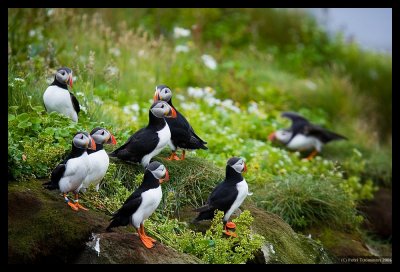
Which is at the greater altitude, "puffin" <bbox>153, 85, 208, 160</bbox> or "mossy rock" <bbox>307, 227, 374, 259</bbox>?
"puffin" <bbox>153, 85, 208, 160</bbox>

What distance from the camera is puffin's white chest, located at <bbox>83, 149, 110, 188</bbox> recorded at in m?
5.38

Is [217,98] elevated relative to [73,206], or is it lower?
lower

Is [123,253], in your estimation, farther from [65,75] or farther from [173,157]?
[65,75]

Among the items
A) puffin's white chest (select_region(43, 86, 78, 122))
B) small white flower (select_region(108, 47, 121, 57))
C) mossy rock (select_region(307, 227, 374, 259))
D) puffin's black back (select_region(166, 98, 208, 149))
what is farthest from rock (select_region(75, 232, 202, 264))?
small white flower (select_region(108, 47, 121, 57))

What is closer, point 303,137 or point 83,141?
point 83,141

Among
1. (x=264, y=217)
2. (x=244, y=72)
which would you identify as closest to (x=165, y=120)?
(x=264, y=217)

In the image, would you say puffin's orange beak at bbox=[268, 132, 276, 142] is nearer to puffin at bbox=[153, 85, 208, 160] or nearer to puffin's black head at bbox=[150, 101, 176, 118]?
puffin at bbox=[153, 85, 208, 160]

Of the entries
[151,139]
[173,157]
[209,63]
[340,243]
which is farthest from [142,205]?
[209,63]

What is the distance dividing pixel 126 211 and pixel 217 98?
6105 millimetres

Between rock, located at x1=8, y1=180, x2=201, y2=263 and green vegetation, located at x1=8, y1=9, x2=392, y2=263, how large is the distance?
1.26 feet

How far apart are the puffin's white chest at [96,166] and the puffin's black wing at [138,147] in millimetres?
635

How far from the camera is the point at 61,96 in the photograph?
656cm
